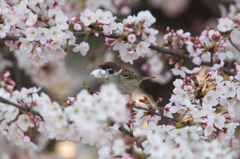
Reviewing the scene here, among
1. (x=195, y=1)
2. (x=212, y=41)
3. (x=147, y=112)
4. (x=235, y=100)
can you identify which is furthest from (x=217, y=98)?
(x=195, y=1)

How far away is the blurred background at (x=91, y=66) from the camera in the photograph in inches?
178

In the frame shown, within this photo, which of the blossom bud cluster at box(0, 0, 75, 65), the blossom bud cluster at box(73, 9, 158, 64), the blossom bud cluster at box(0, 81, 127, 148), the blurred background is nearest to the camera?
the blossom bud cluster at box(0, 81, 127, 148)

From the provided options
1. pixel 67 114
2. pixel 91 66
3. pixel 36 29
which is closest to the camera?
pixel 67 114

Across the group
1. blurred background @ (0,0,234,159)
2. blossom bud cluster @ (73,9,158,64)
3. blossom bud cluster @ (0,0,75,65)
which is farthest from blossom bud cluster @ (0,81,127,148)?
blurred background @ (0,0,234,159)

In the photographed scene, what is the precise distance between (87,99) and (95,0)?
8.54ft

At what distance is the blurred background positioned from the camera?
4520 millimetres

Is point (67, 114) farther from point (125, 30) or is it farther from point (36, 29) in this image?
point (125, 30)

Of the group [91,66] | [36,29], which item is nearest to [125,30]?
[36,29]

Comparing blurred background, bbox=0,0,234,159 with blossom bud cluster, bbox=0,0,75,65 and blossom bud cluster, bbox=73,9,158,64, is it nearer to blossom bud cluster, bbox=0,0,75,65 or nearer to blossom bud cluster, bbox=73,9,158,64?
blossom bud cluster, bbox=73,9,158,64

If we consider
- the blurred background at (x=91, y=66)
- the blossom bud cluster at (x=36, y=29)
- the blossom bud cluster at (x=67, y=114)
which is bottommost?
the blossom bud cluster at (x=67, y=114)

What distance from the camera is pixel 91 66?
4387 mm

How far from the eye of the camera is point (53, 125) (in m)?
2.07

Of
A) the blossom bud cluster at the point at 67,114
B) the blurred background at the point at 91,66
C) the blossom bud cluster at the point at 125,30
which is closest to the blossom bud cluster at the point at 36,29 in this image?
the blossom bud cluster at the point at 125,30

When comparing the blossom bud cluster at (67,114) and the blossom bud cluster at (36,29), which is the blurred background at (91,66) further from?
the blossom bud cluster at (67,114)
